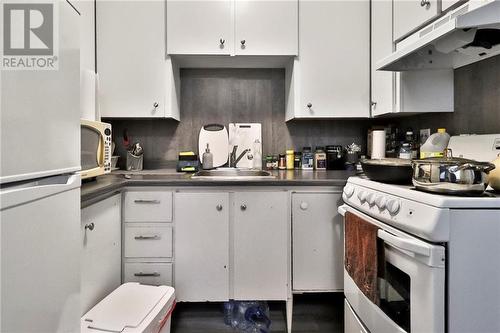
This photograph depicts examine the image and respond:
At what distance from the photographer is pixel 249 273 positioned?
1751 mm

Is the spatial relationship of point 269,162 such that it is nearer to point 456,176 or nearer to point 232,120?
point 232,120

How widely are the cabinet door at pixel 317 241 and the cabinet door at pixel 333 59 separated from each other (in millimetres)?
678

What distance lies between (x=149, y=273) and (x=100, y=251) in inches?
14.9

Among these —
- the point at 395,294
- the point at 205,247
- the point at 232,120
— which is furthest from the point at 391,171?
the point at 232,120

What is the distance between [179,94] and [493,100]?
6.45ft

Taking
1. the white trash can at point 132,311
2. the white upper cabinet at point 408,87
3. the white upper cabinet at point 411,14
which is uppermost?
the white upper cabinet at point 411,14

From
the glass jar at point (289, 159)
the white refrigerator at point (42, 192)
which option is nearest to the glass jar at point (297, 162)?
the glass jar at point (289, 159)

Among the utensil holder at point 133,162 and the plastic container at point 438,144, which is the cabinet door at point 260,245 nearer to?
the plastic container at point 438,144

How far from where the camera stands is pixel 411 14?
1.65 metres

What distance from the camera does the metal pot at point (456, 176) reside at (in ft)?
3.08

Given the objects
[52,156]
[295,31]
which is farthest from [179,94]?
[52,156]

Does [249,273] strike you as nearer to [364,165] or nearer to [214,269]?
[214,269]

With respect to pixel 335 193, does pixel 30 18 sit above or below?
above

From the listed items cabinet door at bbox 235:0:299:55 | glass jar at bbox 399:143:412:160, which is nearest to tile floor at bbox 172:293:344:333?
glass jar at bbox 399:143:412:160
